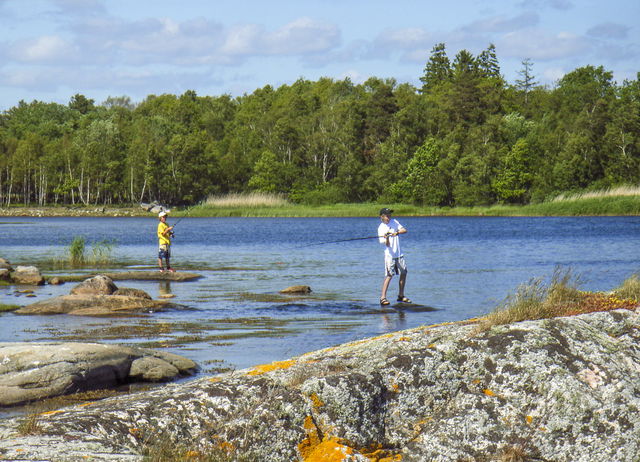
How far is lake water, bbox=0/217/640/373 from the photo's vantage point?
14.7m

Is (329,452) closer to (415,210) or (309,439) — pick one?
(309,439)

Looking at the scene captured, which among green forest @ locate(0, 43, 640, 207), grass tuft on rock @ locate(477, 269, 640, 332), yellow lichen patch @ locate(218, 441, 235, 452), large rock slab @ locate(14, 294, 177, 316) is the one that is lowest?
large rock slab @ locate(14, 294, 177, 316)

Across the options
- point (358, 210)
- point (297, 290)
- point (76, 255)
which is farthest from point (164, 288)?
point (358, 210)

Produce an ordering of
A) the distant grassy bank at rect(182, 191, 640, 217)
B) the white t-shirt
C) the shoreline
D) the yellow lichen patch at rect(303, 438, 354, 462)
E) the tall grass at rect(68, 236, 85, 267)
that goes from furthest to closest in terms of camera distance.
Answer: the shoreline, the distant grassy bank at rect(182, 191, 640, 217), the tall grass at rect(68, 236, 85, 267), the white t-shirt, the yellow lichen patch at rect(303, 438, 354, 462)

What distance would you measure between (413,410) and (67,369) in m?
5.49

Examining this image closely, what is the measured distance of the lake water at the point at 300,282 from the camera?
A: 14.7 metres

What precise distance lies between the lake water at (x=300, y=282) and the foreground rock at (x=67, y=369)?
1405 millimetres

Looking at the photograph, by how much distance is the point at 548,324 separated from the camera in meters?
5.95

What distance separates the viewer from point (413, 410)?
5.43 metres

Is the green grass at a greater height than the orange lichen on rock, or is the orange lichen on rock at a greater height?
the orange lichen on rock

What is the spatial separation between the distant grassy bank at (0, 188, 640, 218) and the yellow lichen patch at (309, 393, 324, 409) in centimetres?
7306

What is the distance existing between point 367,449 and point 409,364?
71 cm

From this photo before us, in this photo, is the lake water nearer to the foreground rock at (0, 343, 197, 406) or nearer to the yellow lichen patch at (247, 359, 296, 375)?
the foreground rock at (0, 343, 197, 406)

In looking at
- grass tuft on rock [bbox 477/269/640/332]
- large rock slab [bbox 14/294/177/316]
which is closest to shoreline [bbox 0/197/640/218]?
large rock slab [bbox 14/294/177/316]
